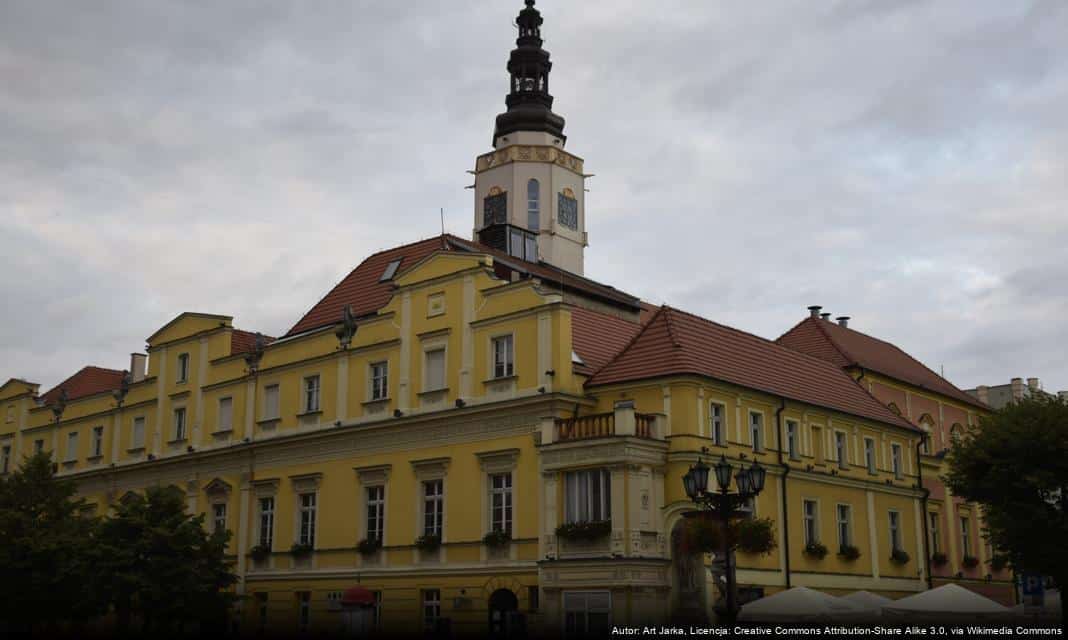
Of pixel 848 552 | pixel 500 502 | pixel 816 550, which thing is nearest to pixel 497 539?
pixel 500 502

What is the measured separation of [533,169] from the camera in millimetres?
65375

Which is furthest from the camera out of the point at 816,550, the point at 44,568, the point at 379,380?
the point at 44,568

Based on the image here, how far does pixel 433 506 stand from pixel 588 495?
7.37m

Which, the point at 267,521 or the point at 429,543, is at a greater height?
the point at 267,521

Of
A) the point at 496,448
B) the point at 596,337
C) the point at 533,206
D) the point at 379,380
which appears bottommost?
the point at 496,448

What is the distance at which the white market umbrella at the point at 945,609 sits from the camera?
32406mm

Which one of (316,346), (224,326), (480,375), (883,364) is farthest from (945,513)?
(224,326)

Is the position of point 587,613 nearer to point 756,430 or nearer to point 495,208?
point 756,430

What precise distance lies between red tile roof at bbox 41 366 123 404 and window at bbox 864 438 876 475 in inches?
1603

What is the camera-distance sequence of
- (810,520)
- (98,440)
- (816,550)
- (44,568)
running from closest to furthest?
(816,550)
(810,520)
(44,568)
(98,440)

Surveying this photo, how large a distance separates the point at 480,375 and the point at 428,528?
18.3 feet

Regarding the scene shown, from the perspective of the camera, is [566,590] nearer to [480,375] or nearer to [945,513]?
[480,375]

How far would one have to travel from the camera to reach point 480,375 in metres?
40.2

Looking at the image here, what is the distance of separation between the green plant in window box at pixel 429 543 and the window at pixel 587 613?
613cm
